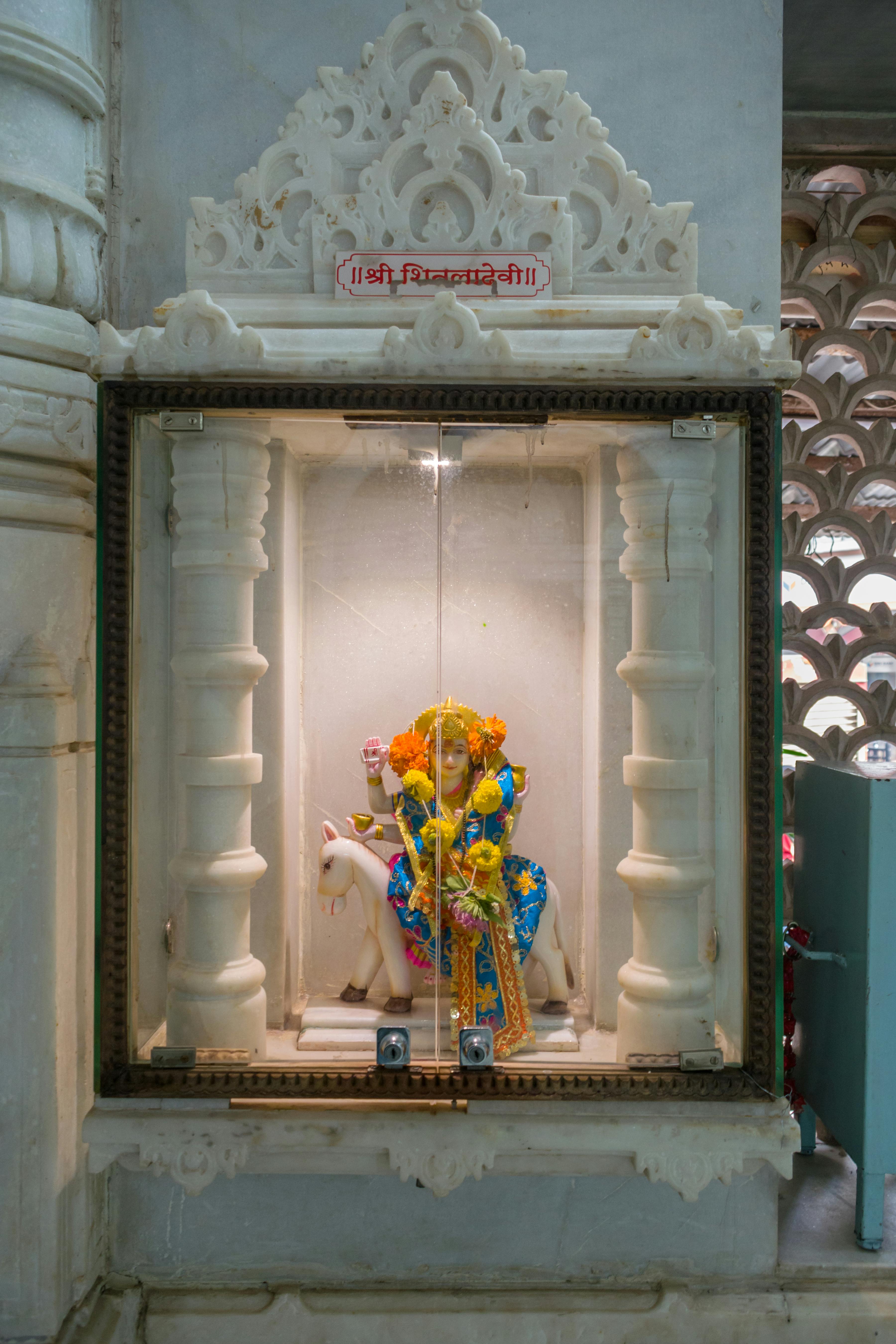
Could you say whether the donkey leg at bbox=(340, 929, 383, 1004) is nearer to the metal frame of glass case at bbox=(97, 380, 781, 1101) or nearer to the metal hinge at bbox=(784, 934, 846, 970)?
the metal frame of glass case at bbox=(97, 380, 781, 1101)

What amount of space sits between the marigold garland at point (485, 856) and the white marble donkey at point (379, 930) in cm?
13

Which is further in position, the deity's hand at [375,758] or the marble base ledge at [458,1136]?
the deity's hand at [375,758]

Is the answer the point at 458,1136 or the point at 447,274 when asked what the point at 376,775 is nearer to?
the point at 458,1136

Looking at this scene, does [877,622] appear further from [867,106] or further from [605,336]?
[867,106]

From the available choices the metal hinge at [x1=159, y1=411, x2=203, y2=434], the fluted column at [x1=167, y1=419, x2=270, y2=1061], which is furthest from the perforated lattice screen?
the metal hinge at [x1=159, y1=411, x2=203, y2=434]

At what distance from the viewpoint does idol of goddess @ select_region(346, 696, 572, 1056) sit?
1.69 meters

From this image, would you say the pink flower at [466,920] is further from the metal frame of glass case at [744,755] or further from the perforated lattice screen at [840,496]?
the perforated lattice screen at [840,496]

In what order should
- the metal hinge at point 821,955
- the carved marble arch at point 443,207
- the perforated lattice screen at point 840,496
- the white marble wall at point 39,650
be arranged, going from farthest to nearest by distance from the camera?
the perforated lattice screen at point 840,496
the metal hinge at point 821,955
the carved marble arch at point 443,207
the white marble wall at point 39,650

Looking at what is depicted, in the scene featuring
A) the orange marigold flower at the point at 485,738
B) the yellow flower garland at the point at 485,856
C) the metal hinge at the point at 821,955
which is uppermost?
the orange marigold flower at the point at 485,738

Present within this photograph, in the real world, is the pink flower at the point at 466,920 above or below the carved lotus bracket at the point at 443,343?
below

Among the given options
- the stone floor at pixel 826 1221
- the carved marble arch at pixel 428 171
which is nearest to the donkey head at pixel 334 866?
the carved marble arch at pixel 428 171

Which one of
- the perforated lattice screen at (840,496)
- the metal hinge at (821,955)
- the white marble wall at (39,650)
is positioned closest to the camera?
the white marble wall at (39,650)

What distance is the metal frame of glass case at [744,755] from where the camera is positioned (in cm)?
158

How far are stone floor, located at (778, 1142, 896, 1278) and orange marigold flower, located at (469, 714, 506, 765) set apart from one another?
1208 millimetres
